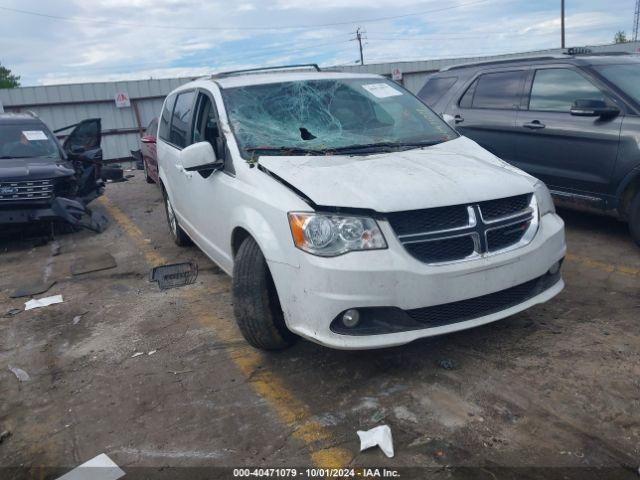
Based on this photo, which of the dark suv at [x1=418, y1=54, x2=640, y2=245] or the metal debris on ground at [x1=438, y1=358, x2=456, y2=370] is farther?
the dark suv at [x1=418, y1=54, x2=640, y2=245]

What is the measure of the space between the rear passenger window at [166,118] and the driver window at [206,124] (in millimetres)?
1297

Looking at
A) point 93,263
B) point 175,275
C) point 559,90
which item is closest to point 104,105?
point 93,263

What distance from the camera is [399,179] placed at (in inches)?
122

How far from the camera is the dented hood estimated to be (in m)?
2.91

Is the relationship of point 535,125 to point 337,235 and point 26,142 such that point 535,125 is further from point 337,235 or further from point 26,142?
point 26,142

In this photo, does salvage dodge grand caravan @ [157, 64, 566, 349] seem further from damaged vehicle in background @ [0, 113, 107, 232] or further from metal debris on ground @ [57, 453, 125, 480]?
damaged vehicle in background @ [0, 113, 107, 232]

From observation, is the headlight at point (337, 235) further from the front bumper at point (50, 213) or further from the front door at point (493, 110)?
the front bumper at point (50, 213)

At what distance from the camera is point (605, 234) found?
5688 millimetres

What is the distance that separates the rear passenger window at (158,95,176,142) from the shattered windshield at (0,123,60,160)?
9.34 ft

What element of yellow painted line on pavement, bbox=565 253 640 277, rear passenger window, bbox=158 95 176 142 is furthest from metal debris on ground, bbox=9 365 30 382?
yellow painted line on pavement, bbox=565 253 640 277

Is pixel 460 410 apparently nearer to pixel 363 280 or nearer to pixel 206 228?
pixel 363 280

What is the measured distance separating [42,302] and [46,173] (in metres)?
2.79

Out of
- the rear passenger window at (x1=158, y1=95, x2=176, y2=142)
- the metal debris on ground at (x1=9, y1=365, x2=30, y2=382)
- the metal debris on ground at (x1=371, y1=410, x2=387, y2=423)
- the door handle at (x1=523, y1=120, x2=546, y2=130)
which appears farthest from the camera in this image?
the rear passenger window at (x1=158, y1=95, x2=176, y2=142)

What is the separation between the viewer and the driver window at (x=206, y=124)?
420 cm
